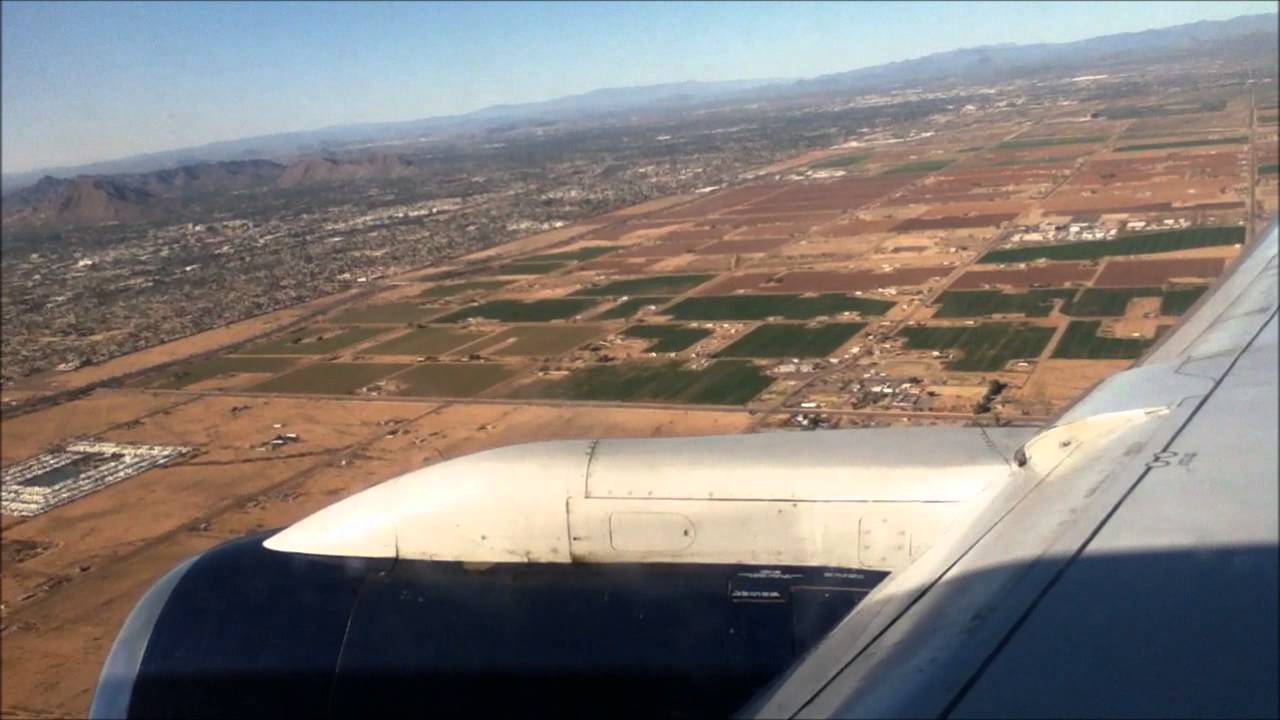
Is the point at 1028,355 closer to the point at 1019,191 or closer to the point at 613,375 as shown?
the point at 613,375

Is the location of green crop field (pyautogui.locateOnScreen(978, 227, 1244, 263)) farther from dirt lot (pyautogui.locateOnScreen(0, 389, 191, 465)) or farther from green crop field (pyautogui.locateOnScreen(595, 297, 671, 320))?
dirt lot (pyautogui.locateOnScreen(0, 389, 191, 465))

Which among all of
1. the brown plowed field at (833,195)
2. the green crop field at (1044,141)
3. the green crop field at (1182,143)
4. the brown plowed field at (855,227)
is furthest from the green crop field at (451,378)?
the green crop field at (1044,141)

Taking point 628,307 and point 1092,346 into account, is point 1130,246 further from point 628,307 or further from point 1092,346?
point 628,307

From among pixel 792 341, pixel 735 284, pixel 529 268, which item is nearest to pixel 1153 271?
pixel 792 341

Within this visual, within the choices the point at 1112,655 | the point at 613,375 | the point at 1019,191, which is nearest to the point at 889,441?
the point at 1112,655

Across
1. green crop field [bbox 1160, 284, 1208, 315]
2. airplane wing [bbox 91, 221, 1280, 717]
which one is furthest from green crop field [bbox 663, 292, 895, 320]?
airplane wing [bbox 91, 221, 1280, 717]
